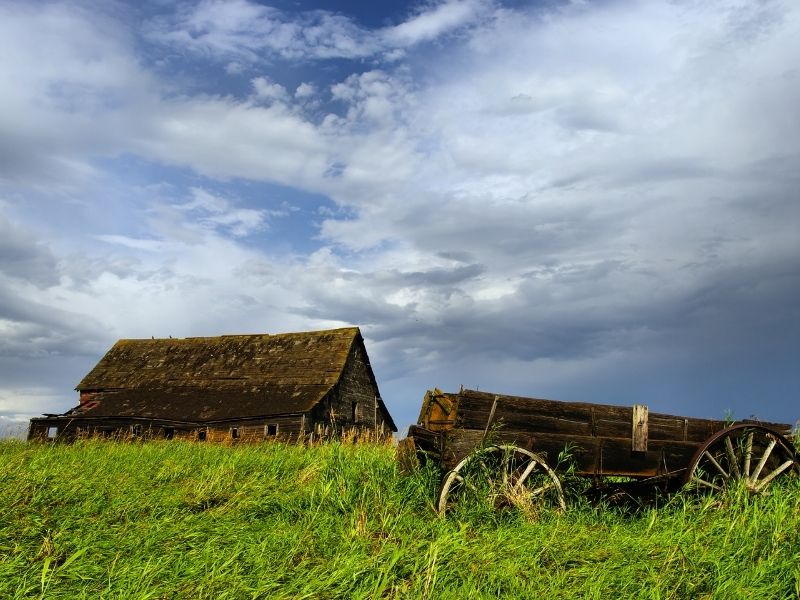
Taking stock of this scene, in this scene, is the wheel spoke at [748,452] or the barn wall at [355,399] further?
the barn wall at [355,399]

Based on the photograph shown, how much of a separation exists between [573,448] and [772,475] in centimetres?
305

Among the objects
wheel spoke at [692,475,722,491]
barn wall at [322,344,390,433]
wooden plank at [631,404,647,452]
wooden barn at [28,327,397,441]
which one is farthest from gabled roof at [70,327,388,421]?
wheel spoke at [692,475,722,491]

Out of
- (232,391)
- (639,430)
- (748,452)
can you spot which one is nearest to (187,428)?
(232,391)

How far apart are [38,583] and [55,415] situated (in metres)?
25.1

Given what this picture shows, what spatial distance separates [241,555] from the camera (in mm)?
5781

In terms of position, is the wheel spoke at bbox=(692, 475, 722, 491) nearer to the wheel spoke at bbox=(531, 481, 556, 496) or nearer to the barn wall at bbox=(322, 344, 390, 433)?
the wheel spoke at bbox=(531, 481, 556, 496)

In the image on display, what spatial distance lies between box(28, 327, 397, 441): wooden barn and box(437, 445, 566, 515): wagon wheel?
15941 mm

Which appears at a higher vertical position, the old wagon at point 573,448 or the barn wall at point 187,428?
the old wagon at point 573,448

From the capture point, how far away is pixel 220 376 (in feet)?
92.2

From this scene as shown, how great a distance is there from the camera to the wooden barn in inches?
987

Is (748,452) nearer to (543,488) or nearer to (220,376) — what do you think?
(543,488)

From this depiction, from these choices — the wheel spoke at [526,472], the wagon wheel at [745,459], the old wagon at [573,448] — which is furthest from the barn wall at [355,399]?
the wheel spoke at [526,472]

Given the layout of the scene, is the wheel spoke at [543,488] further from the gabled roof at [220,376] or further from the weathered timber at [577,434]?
the gabled roof at [220,376]

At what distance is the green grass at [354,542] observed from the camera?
5.11m
